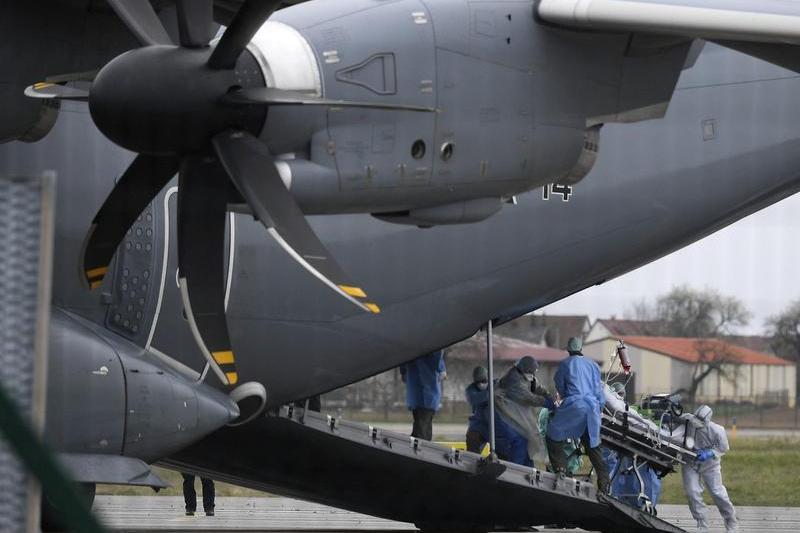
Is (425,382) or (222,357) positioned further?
(425,382)

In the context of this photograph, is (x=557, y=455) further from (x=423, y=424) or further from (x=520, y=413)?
(x=423, y=424)

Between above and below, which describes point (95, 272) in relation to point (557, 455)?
above

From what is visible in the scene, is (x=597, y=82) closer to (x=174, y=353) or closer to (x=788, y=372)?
(x=174, y=353)

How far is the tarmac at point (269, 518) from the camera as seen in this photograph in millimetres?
15344

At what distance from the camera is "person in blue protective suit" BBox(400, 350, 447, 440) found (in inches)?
518

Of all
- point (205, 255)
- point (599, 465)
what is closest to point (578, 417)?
point (599, 465)

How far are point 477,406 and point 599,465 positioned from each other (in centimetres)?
134

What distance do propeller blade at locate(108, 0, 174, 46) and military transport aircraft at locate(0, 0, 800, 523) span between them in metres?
0.02

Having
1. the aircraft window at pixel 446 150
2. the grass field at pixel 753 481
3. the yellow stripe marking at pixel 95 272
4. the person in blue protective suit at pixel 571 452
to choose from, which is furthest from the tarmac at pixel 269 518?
the aircraft window at pixel 446 150

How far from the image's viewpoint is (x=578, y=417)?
43.8 feet

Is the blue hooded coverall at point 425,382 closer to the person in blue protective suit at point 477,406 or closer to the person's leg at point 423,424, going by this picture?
the person's leg at point 423,424

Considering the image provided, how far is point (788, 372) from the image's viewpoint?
24.1 m

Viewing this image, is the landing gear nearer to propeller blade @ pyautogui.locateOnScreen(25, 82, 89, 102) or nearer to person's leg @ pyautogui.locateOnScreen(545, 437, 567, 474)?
person's leg @ pyautogui.locateOnScreen(545, 437, 567, 474)

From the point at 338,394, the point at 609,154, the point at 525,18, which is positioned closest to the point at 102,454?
the point at 338,394
